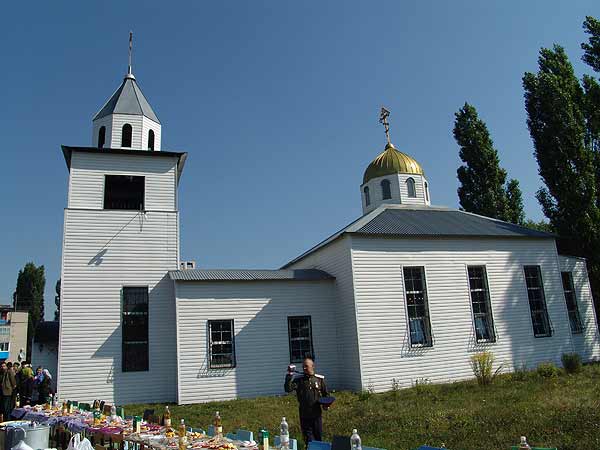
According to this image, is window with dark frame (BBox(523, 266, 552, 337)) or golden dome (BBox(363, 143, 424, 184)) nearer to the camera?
window with dark frame (BBox(523, 266, 552, 337))

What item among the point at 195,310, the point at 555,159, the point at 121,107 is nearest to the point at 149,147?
the point at 121,107

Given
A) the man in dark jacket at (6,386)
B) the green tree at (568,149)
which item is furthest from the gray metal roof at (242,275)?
the green tree at (568,149)

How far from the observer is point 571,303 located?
22.6 meters

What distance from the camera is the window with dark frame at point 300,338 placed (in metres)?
18.3

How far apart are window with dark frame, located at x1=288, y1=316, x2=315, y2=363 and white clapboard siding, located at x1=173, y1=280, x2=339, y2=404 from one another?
20 cm

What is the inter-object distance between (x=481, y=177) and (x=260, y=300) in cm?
2055

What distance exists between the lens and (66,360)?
55.5ft

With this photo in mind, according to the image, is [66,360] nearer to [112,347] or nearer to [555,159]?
[112,347]

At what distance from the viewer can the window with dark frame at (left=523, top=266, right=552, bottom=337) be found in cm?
2050

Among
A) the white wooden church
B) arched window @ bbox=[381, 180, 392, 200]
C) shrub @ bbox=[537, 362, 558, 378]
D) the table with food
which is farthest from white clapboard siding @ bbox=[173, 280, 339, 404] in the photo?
arched window @ bbox=[381, 180, 392, 200]

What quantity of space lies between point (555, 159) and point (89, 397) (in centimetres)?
2472

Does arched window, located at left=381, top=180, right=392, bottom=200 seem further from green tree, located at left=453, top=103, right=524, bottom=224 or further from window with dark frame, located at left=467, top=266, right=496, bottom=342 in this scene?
green tree, located at left=453, top=103, right=524, bottom=224

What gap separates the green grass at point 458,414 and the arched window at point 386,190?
10.6m

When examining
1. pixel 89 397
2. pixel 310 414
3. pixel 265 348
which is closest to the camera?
pixel 310 414
